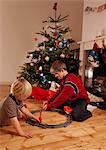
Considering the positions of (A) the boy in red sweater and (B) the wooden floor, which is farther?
(A) the boy in red sweater

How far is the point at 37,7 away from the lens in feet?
15.1

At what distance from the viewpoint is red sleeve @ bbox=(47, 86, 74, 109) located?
6.98ft

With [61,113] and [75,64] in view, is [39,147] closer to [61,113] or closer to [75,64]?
[61,113]

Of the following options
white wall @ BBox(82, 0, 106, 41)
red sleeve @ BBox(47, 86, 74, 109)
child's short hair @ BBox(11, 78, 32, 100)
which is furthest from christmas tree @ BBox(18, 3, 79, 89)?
child's short hair @ BBox(11, 78, 32, 100)

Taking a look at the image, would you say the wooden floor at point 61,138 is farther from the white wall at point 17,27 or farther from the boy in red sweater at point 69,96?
the white wall at point 17,27

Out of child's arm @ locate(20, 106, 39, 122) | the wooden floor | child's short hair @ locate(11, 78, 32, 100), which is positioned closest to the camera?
the wooden floor

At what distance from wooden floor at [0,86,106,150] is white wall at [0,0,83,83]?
278 cm

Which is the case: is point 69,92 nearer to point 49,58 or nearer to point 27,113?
point 27,113

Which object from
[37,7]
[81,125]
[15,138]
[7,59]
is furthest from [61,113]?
[37,7]

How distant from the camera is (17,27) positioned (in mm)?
4559

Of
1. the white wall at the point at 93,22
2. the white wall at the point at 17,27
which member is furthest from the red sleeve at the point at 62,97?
the white wall at the point at 17,27

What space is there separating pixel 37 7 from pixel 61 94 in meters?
2.92

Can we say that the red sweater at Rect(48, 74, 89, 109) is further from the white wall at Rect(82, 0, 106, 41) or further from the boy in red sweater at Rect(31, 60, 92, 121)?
the white wall at Rect(82, 0, 106, 41)

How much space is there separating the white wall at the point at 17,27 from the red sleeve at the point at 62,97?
8.14ft
